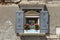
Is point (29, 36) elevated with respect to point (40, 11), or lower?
lower

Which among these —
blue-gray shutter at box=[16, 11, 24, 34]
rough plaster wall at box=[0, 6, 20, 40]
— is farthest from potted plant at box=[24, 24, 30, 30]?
rough plaster wall at box=[0, 6, 20, 40]

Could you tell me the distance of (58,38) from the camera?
1066 cm

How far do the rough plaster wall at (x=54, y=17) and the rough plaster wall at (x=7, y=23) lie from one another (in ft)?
6.02

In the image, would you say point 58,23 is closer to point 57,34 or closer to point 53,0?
point 57,34

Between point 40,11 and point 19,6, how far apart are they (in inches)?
47.4

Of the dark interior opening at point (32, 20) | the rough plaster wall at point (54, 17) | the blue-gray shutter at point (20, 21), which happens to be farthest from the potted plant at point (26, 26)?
the rough plaster wall at point (54, 17)

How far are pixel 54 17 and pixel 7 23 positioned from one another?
8.10 ft

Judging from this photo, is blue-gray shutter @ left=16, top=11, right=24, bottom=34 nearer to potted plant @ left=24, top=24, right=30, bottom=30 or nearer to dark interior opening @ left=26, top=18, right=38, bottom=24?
potted plant @ left=24, top=24, right=30, bottom=30

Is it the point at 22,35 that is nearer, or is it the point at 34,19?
the point at 22,35

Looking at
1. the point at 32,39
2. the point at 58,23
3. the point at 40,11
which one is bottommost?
the point at 32,39

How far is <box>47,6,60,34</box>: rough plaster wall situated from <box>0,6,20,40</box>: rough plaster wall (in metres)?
1.83

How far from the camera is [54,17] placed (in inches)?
430

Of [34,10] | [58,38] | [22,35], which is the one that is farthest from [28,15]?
[58,38]

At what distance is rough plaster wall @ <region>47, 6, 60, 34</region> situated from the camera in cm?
1091
